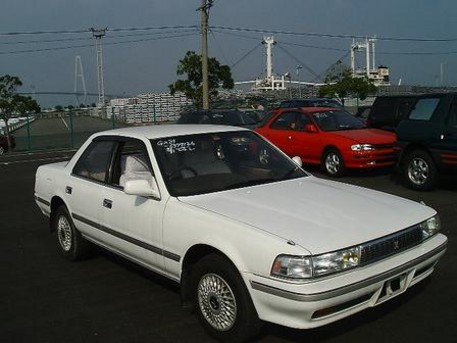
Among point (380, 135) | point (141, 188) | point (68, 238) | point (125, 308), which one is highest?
point (141, 188)

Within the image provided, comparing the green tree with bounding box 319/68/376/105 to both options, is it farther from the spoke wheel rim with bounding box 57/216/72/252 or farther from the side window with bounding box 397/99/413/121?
the spoke wheel rim with bounding box 57/216/72/252

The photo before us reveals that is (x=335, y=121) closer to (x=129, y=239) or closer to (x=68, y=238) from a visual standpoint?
(x=68, y=238)

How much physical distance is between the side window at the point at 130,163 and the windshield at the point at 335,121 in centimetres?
745

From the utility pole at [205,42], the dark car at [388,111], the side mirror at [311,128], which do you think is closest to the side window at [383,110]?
the dark car at [388,111]

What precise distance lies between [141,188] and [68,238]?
82.0 inches

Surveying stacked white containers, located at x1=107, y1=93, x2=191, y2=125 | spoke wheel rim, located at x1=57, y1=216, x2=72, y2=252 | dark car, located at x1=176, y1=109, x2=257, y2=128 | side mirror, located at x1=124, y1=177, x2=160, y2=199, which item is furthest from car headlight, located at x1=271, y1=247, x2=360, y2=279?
stacked white containers, located at x1=107, y1=93, x2=191, y2=125

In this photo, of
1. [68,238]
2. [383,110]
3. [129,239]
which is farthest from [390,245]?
[383,110]

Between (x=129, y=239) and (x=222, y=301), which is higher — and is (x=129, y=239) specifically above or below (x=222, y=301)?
above

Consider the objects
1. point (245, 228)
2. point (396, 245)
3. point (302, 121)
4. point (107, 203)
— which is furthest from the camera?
point (302, 121)

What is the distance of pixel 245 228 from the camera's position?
12.1 feet

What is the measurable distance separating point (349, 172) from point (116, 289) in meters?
8.17

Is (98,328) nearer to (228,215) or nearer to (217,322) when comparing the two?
(217,322)

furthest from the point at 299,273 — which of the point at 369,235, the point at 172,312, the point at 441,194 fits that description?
the point at 441,194

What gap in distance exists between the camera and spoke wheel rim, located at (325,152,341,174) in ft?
38.3
